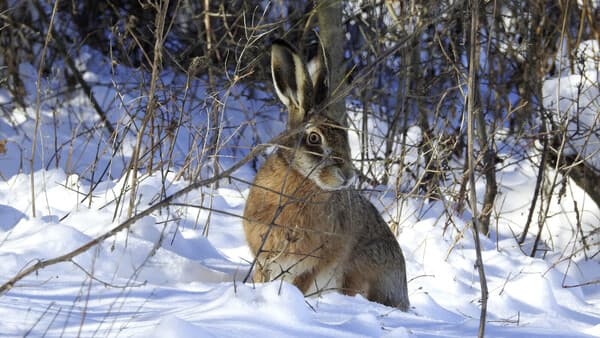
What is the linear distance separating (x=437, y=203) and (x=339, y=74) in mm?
1219

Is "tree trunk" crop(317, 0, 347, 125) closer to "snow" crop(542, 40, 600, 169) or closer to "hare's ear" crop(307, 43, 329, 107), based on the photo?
"snow" crop(542, 40, 600, 169)

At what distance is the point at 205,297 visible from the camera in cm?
330

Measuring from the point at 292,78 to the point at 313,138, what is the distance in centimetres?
33

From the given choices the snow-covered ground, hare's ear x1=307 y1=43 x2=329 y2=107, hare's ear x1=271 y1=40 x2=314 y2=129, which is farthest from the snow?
hare's ear x1=271 y1=40 x2=314 y2=129

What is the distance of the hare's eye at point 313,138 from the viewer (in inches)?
176

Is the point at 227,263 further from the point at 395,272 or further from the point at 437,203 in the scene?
the point at 437,203

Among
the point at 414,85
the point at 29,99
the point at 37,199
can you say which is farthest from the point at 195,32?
the point at 37,199

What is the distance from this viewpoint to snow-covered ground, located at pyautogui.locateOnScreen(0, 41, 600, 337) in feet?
9.60

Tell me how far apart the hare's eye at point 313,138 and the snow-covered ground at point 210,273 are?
658mm

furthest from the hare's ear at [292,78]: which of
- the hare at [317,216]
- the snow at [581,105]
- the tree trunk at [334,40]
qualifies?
the snow at [581,105]

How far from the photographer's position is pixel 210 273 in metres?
4.47

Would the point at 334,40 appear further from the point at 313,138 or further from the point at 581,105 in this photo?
the point at 313,138

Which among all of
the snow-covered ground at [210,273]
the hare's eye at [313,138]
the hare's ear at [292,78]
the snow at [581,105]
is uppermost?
the snow at [581,105]

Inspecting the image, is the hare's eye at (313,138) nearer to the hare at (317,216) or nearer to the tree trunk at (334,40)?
the hare at (317,216)
